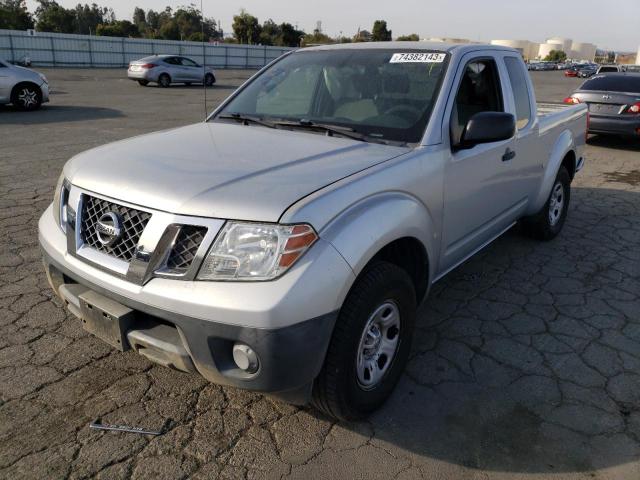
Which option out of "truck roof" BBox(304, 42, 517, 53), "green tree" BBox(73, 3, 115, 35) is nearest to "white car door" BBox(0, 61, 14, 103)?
"truck roof" BBox(304, 42, 517, 53)

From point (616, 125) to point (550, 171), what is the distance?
701 centimetres

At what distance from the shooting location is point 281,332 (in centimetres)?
207

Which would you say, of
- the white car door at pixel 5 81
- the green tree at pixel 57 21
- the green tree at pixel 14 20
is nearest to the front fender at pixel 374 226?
the white car door at pixel 5 81

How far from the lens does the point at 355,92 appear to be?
350cm

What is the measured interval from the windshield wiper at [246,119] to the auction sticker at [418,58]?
90cm

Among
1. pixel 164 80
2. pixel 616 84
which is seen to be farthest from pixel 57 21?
pixel 616 84

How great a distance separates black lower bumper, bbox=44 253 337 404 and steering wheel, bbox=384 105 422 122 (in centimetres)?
148

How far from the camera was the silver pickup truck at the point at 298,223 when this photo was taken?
2146 mm

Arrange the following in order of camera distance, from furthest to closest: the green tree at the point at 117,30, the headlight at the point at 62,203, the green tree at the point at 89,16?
the green tree at the point at 89,16
the green tree at the point at 117,30
the headlight at the point at 62,203

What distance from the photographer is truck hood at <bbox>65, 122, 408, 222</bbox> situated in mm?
2230

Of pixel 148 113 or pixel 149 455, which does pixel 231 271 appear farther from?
pixel 148 113

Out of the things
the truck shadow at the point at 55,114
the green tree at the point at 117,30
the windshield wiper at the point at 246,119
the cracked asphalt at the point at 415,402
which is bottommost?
the cracked asphalt at the point at 415,402

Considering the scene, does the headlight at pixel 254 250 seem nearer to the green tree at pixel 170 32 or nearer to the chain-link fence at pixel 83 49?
the chain-link fence at pixel 83 49

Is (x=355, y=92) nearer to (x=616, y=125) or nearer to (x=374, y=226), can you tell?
(x=374, y=226)
